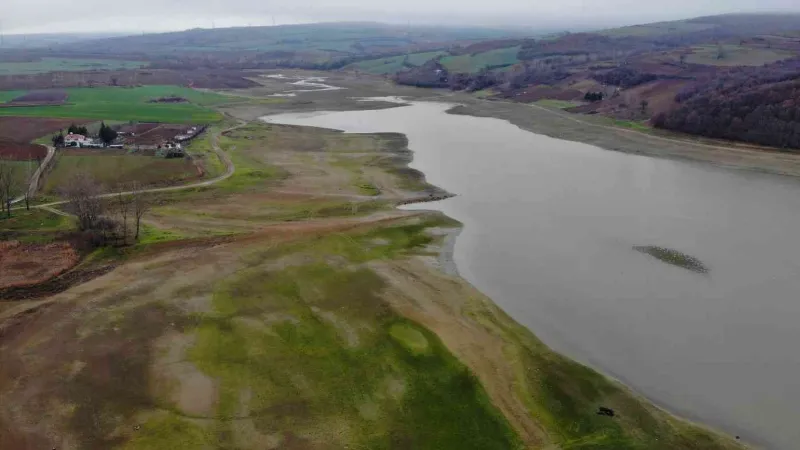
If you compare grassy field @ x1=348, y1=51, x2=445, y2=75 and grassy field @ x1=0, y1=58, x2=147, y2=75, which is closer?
grassy field @ x1=0, y1=58, x2=147, y2=75

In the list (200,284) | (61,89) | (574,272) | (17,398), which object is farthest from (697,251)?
(61,89)

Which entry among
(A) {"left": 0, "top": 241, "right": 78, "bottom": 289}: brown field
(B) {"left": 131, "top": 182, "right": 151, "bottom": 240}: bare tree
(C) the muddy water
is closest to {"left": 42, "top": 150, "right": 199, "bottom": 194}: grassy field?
(B) {"left": 131, "top": 182, "right": 151, "bottom": 240}: bare tree

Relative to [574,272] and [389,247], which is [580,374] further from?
[389,247]

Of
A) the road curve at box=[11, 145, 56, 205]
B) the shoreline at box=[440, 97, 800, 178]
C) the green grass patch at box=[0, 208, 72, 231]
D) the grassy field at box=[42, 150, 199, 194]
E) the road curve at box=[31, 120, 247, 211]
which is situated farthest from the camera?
the shoreline at box=[440, 97, 800, 178]

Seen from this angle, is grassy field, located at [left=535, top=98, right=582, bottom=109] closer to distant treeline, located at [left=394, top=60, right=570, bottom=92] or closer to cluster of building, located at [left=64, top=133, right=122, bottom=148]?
distant treeline, located at [left=394, top=60, right=570, bottom=92]

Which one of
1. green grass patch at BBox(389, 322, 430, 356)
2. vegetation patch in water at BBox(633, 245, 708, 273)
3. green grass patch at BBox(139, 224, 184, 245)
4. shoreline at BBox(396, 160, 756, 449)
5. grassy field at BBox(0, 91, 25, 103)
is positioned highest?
grassy field at BBox(0, 91, 25, 103)

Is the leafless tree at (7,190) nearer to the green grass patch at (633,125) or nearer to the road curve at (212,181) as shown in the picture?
the road curve at (212,181)

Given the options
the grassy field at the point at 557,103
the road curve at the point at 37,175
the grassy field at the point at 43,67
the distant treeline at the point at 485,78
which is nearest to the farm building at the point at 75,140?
the road curve at the point at 37,175
